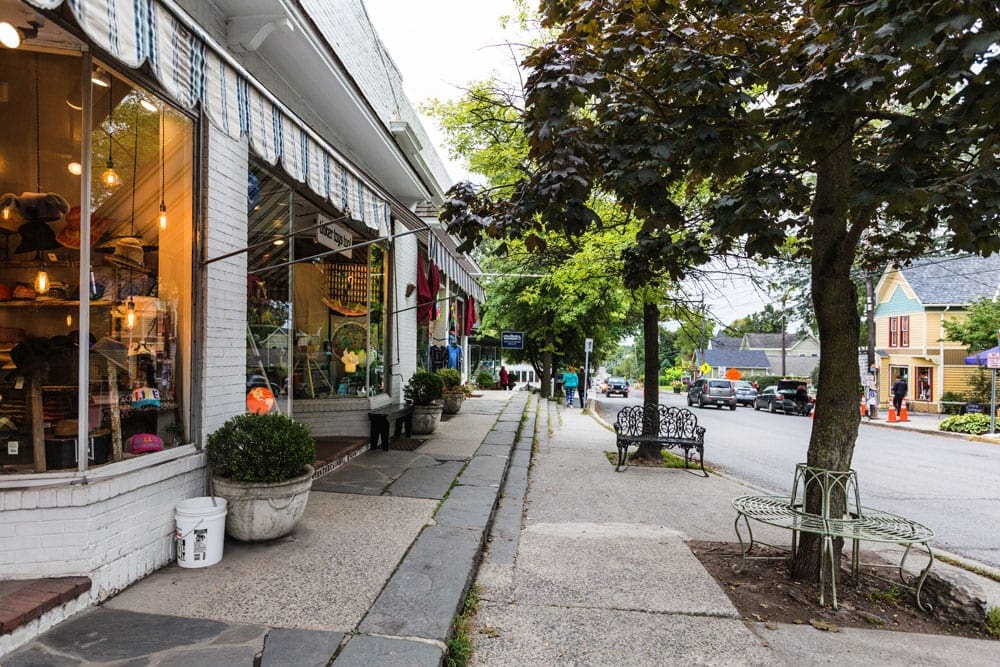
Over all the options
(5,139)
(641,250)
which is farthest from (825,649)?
(5,139)

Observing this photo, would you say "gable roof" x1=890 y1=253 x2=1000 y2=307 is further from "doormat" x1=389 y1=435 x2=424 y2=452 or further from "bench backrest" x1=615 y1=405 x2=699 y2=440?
"doormat" x1=389 y1=435 x2=424 y2=452

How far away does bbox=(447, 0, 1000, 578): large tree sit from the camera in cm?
360

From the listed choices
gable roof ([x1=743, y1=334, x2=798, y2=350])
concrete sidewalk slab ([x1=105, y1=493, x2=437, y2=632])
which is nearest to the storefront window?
concrete sidewalk slab ([x1=105, y1=493, x2=437, y2=632])

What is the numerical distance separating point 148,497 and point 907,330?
38330mm

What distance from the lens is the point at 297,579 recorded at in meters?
3.76

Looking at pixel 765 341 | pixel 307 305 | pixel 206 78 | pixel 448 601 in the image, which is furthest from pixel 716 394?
pixel 765 341

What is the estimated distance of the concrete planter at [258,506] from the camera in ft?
13.7

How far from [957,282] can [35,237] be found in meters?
39.3

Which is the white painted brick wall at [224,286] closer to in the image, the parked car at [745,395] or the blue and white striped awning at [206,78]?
the blue and white striped awning at [206,78]

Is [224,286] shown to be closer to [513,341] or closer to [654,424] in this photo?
[654,424]

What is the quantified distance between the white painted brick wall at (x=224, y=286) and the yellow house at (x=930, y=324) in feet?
106

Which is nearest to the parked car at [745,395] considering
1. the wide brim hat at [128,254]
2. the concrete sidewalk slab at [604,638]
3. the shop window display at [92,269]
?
the concrete sidewalk slab at [604,638]

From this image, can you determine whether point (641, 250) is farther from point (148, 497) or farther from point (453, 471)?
point (148, 497)

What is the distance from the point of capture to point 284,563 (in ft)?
13.2
